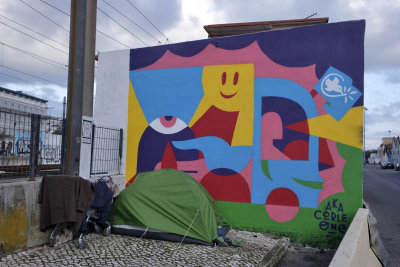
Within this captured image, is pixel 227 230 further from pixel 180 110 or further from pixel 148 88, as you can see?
pixel 148 88

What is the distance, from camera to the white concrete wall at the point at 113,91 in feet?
29.3

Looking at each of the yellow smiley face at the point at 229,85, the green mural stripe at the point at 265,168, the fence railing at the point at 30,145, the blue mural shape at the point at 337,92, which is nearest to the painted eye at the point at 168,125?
the yellow smiley face at the point at 229,85

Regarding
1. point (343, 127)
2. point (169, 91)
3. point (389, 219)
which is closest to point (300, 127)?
point (343, 127)

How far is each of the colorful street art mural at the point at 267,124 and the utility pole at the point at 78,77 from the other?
7.56 ft

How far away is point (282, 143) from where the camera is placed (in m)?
7.32

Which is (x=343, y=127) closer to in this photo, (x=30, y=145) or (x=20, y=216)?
(x=30, y=145)

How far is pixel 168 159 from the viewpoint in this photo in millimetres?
8266

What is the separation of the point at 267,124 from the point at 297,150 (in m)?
0.86

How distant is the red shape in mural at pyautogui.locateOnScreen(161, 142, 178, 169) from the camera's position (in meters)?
8.22

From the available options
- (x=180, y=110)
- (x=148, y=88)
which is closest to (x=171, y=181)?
(x=180, y=110)

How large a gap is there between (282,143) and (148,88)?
3683mm

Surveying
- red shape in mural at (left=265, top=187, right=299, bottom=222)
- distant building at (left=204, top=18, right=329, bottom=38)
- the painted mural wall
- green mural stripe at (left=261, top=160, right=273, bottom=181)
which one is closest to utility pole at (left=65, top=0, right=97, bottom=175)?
the painted mural wall

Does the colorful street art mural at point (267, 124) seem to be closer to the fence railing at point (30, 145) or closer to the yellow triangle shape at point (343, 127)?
the yellow triangle shape at point (343, 127)

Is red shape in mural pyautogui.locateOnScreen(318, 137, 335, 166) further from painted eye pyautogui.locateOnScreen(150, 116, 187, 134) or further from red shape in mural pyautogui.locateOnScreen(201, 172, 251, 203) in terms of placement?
painted eye pyautogui.locateOnScreen(150, 116, 187, 134)
